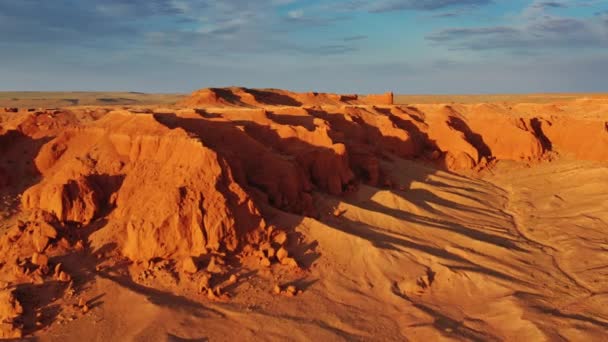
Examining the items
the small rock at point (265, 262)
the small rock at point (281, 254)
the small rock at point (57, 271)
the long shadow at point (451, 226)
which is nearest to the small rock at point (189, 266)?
the small rock at point (265, 262)

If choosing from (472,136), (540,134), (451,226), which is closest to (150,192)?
(451,226)

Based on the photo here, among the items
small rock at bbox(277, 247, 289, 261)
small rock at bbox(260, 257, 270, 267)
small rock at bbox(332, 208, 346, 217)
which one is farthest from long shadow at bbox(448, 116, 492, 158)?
small rock at bbox(260, 257, 270, 267)

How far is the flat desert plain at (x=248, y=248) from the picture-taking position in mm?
10070

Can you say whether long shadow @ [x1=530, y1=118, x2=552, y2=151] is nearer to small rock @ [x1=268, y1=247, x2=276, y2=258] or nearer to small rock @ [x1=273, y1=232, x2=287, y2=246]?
small rock @ [x1=273, y1=232, x2=287, y2=246]

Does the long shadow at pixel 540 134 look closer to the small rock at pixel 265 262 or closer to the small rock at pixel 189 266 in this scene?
the small rock at pixel 265 262

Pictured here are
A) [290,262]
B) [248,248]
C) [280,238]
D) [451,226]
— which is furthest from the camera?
[451,226]

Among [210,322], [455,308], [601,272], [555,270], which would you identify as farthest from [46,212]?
[601,272]

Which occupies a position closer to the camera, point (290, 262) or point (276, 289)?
point (276, 289)

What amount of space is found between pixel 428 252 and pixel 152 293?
7.02 m

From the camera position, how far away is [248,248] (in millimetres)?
12148

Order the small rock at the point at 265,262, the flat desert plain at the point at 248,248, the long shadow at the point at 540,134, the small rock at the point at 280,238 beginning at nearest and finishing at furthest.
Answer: the flat desert plain at the point at 248,248
the small rock at the point at 265,262
the small rock at the point at 280,238
the long shadow at the point at 540,134

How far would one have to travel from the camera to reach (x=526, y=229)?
60.0 ft

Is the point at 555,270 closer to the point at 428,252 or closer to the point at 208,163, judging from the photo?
the point at 428,252

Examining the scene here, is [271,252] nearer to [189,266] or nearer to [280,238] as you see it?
[280,238]
